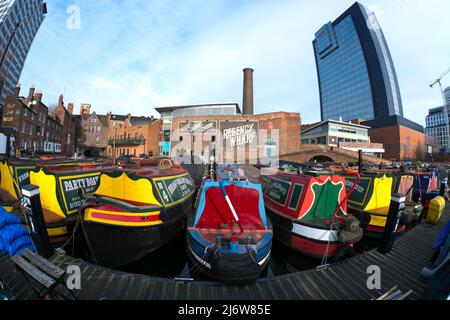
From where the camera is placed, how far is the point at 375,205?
22.7ft

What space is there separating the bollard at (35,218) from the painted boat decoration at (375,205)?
944cm

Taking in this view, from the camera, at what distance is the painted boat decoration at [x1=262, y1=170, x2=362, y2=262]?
5.12 m

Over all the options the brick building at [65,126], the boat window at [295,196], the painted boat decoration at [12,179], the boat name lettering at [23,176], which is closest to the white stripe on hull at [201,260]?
the boat window at [295,196]

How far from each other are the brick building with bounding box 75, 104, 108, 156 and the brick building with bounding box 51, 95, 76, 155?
257cm

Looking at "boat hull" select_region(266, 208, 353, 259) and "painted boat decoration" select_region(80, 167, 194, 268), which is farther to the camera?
"boat hull" select_region(266, 208, 353, 259)

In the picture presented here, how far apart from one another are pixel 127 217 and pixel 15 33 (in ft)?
297

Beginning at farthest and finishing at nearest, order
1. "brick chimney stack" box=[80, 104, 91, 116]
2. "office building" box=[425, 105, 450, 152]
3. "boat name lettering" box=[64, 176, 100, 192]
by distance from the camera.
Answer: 1. "office building" box=[425, 105, 450, 152]
2. "brick chimney stack" box=[80, 104, 91, 116]
3. "boat name lettering" box=[64, 176, 100, 192]

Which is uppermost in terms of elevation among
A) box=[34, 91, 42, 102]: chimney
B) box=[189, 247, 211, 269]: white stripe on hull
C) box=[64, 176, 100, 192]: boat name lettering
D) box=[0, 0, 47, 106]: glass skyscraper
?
box=[0, 0, 47, 106]: glass skyscraper

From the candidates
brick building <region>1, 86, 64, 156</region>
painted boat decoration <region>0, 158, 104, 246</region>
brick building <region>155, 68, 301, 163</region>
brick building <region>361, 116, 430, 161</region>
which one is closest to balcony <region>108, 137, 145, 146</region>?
brick building <region>155, 68, 301, 163</region>

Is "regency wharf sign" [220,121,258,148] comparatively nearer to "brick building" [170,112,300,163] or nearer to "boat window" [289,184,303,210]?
"brick building" [170,112,300,163]

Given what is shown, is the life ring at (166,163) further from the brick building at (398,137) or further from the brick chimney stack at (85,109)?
the brick chimney stack at (85,109)

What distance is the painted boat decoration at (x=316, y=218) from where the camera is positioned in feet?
16.8

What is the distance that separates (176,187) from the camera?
7.32 m

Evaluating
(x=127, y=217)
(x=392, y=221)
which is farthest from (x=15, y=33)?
(x=392, y=221)
